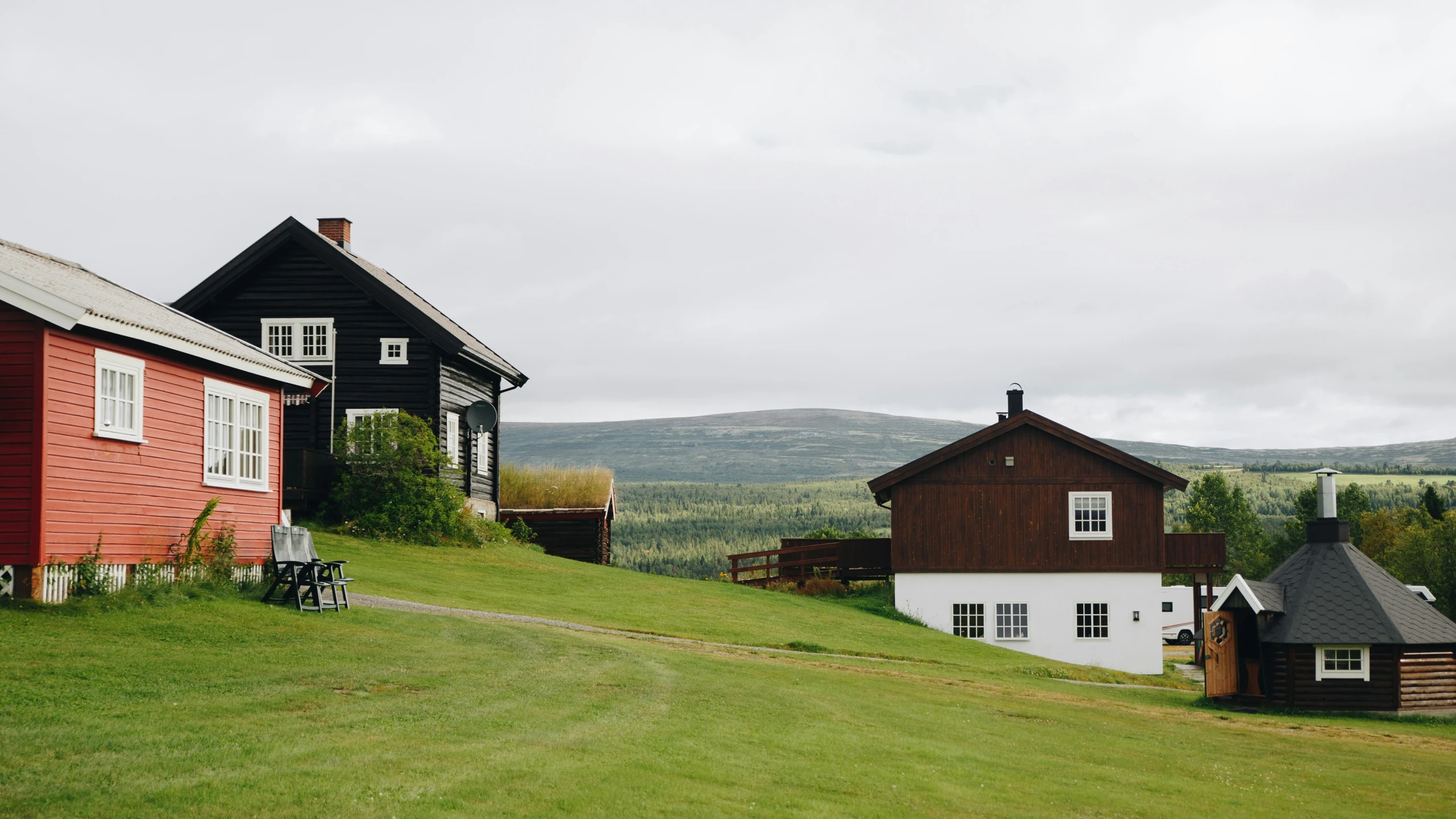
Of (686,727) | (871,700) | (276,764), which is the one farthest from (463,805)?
(871,700)

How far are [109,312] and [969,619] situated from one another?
27899mm

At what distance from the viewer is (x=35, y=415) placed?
1595 centimetres

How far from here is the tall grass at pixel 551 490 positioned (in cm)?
4491

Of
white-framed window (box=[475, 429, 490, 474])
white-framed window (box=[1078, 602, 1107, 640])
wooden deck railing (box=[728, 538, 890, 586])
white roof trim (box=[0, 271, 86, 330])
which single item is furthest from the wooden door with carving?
Result: white roof trim (box=[0, 271, 86, 330])

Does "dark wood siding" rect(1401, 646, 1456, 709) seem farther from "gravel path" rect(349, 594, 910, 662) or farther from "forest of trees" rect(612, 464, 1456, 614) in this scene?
"forest of trees" rect(612, 464, 1456, 614)

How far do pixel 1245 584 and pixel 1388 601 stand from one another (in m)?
3.14

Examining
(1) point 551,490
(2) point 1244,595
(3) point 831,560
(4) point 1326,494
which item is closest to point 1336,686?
(2) point 1244,595

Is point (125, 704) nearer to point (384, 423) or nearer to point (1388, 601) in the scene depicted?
point (384, 423)

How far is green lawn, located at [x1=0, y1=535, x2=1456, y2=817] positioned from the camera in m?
9.78

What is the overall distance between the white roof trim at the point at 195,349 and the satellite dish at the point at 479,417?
14.7 metres

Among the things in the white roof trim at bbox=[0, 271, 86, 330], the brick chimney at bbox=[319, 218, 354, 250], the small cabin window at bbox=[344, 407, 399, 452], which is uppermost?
the brick chimney at bbox=[319, 218, 354, 250]

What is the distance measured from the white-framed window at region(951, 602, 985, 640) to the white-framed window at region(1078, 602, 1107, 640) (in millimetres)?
2944

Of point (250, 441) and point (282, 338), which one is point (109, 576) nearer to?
point (250, 441)

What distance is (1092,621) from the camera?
38375 millimetres
